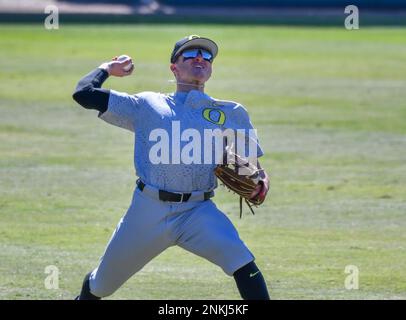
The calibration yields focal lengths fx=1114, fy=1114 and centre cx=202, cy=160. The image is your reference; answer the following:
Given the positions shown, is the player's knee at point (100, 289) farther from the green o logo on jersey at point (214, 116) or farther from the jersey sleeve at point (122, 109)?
the green o logo on jersey at point (214, 116)

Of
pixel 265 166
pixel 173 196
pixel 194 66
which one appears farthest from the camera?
pixel 265 166

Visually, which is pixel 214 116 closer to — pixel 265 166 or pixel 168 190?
pixel 168 190

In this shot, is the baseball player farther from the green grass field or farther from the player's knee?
the green grass field

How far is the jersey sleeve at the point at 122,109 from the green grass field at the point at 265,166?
82.9 inches

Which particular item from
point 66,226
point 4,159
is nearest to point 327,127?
point 4,159

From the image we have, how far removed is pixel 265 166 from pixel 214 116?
314 inches

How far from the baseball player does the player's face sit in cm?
1

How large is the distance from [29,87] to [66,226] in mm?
11542

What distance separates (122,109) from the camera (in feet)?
23.3

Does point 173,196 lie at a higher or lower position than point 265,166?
higher

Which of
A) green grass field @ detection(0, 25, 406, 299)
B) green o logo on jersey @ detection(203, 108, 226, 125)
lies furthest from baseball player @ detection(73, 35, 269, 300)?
green grass field @ detection(0, 25, 406, 299)

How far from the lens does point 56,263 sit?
389 inches

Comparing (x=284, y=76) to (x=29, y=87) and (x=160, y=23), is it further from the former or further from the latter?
(x=160, y=23)


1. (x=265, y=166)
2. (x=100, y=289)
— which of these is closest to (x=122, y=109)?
(x=100, y=289)
